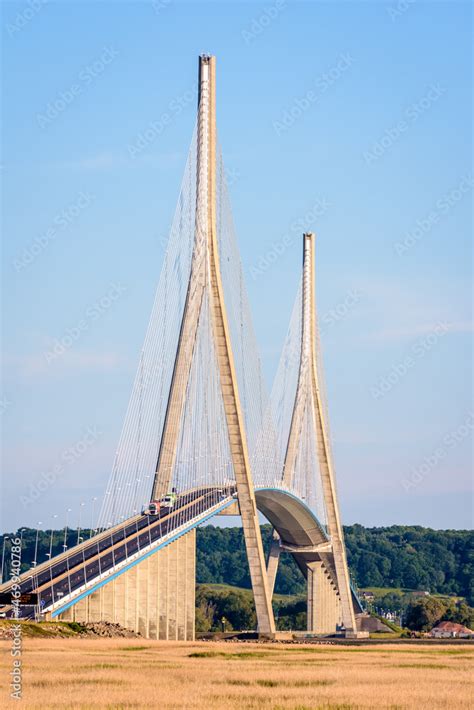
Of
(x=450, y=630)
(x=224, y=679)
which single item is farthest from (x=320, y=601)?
(x=224, y=679)

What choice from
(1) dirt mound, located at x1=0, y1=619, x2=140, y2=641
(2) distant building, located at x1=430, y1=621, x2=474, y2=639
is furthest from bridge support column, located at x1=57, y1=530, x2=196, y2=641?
(2) distant building, located at x1=430, y1=621, x2=474, y2=639

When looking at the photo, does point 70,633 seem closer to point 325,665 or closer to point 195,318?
point 325,665

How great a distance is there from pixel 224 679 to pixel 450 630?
314 ft

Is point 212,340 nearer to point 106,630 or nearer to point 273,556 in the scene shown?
point 106,630

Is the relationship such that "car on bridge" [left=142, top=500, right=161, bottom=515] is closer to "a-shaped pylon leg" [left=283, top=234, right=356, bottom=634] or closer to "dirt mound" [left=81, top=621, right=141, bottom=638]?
"dirt mound" [left=81, top=621, right=141, bottom=638]

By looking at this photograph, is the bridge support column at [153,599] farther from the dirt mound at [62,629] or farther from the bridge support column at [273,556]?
the bridge support column at [273,556]

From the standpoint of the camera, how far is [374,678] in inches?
1636

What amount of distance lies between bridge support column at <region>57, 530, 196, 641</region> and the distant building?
53897mm

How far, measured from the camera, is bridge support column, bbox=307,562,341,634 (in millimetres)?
134000

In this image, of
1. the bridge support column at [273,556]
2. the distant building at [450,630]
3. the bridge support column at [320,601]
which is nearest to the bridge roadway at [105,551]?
the bridge support column at [273,556]

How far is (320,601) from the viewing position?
137 meters

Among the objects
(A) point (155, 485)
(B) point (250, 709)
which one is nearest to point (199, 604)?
(A) point (155, 485)

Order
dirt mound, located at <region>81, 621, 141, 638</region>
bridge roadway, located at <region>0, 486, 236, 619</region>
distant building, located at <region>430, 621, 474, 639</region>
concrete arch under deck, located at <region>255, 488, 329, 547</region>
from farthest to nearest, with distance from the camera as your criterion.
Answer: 1. distant building, located at <region>430, 621, 474, 639</region>
2. concrete arch under deck, located at <region>255, 488, 329, 547</region>
3. bridge roadway, located at <region>0, 486, 236, 619</region>
4. dirt mound, located at <region>81, 621, 141, 638</region>

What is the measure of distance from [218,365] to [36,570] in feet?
50.6
